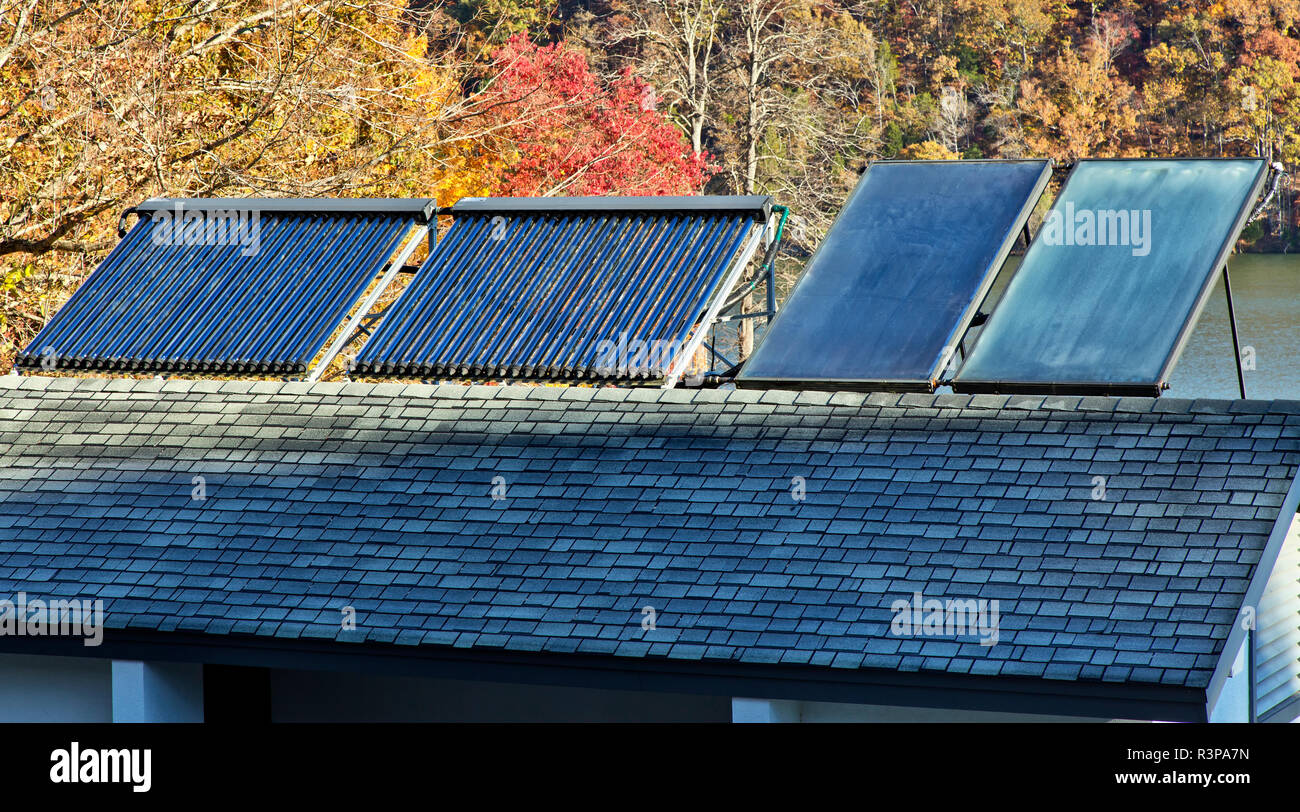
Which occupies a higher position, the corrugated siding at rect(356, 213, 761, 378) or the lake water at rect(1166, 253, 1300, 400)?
the lake water at rect(1166, 253, 1300, 400)

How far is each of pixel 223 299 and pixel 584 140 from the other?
26.0 m

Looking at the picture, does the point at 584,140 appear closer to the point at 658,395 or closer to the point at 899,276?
the point at 899,276

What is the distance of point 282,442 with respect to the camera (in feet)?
31.5

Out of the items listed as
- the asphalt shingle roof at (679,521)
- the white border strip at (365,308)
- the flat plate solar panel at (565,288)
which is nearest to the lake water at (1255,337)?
the flat plate solar panel at (565,288)

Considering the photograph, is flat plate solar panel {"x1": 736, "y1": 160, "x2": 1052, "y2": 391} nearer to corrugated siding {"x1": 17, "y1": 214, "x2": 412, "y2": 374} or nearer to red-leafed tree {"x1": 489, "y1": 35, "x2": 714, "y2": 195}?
corrugated siding {"x1": 17, "y1": 214, "x2": 412, "y2": 374}

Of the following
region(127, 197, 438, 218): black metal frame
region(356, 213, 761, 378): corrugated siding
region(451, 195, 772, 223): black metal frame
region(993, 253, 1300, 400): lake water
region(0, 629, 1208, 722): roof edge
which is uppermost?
region(993, 253, 1300, 400): lake water

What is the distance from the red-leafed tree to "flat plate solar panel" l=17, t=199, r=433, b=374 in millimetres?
21140

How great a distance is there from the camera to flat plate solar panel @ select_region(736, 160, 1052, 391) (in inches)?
364

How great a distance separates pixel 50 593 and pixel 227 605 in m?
1.17

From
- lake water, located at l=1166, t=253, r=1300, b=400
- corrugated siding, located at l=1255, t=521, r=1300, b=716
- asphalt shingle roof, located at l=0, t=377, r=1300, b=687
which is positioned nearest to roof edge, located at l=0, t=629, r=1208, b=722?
asphalt shingle roof, located at l=0, t=377, r=1300, b=687

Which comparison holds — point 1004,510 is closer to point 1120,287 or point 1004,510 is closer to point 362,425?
point 1120,287

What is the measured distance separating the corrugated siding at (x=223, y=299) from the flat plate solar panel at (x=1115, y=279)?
4.92m

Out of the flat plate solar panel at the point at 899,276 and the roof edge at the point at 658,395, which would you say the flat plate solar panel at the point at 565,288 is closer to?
the roof edge at the point at 658,395
